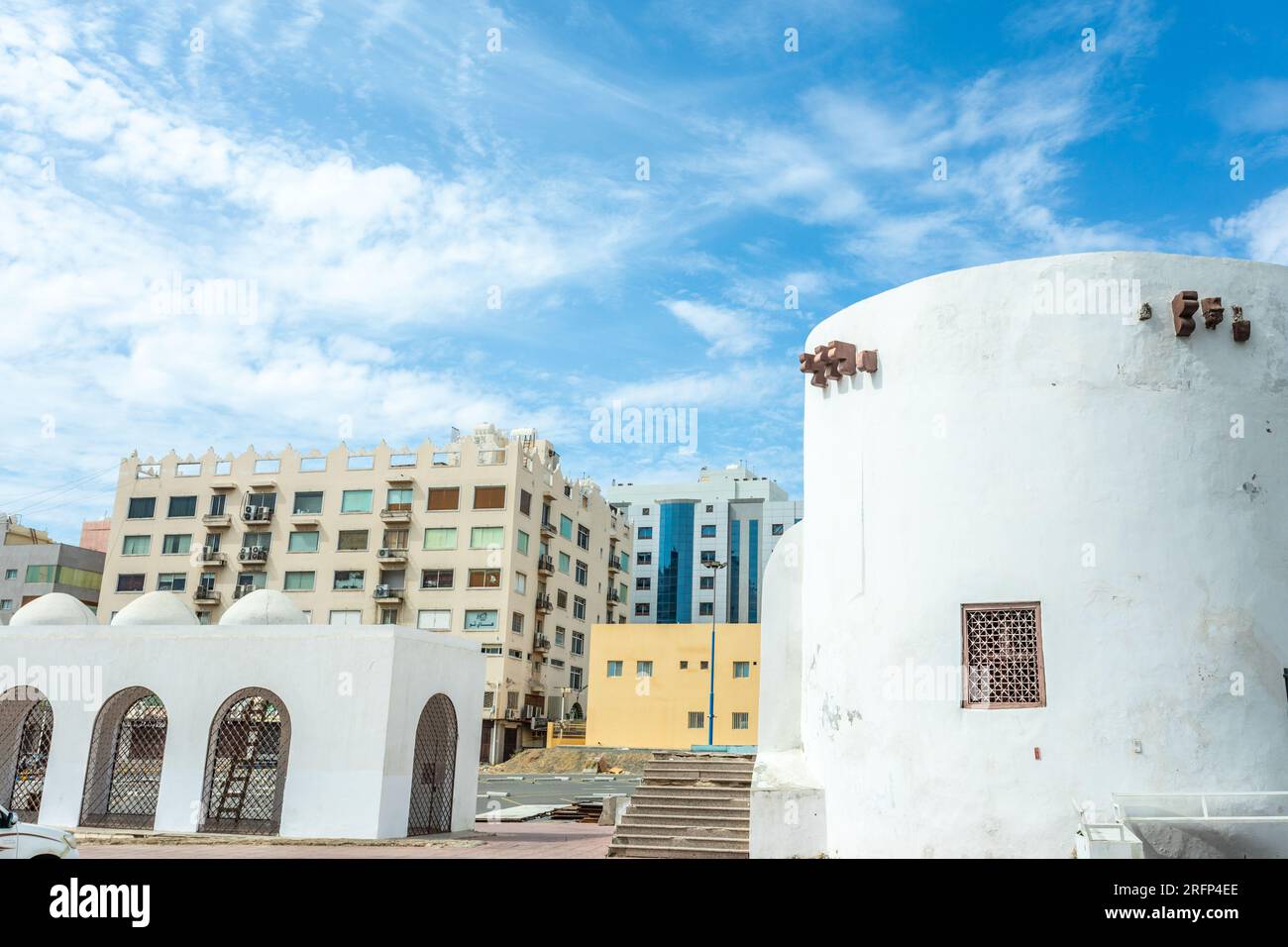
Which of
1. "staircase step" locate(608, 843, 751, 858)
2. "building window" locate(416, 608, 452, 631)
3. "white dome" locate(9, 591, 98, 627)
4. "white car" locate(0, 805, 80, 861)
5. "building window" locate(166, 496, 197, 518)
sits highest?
"building window" locate(166, 496, 197, 518)

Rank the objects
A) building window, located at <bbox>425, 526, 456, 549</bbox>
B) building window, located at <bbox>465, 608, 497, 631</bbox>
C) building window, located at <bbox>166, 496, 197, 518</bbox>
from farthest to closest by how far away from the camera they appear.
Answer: building window, located at <bbox>166, 496, 197, 518</bbox>
building window, located at <bbox>425, 526, 456, 549</bbox>
building window, located at <bbox>465, 608, 497, 631</bbox>

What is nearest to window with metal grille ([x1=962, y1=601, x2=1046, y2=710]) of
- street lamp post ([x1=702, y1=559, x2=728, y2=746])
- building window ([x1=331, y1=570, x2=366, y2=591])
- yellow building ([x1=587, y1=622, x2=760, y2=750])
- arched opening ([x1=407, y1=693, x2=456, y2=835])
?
arched opening ([x1=407, y1=693, x2=456, y2=835])

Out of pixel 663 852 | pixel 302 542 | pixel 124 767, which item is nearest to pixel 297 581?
pixel 302 542

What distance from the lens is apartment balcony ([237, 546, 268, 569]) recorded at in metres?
53.7

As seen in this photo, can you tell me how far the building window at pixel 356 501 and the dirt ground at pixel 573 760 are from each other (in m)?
13.8

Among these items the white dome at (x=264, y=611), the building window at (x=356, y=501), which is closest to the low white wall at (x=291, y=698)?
the white dome at (x=264, y=611)

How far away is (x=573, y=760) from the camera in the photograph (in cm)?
4591

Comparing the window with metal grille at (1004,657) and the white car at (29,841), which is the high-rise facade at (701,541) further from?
the white car at (29,841)

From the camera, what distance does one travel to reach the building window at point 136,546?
56.2m

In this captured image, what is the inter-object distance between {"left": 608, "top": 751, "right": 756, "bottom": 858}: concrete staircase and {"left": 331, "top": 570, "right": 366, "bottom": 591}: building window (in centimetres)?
3906

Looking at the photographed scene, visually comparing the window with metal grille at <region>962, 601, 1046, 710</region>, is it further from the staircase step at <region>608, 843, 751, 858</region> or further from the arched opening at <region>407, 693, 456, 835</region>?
the arched opening at <region>407, 693, 456, 835</region>

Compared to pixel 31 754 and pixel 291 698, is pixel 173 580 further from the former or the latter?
pixel 291 698
